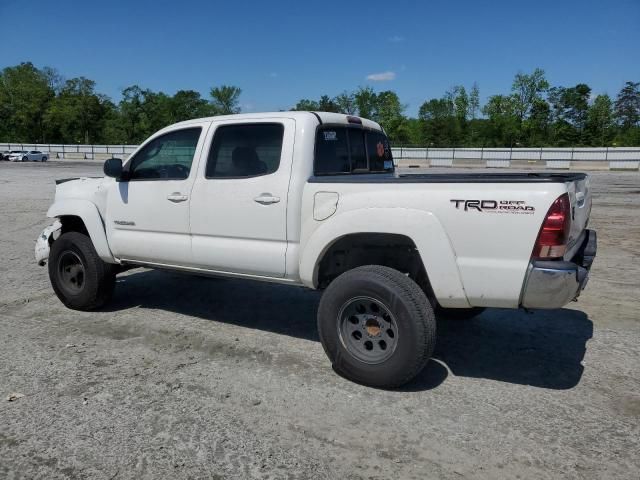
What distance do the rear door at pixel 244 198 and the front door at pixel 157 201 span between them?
0.54 feet

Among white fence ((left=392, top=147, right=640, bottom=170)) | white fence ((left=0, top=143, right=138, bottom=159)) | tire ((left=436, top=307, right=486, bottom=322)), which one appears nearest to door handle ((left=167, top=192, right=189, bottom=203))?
tire ((left=436, top=307, right=486, bottom=322))

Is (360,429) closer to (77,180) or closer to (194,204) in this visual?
(194,204)

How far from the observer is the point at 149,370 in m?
4.00

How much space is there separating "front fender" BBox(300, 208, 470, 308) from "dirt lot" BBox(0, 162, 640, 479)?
2.55 feet

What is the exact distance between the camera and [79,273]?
215 inches

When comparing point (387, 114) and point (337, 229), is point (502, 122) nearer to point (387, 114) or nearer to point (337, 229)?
point (387, 114)

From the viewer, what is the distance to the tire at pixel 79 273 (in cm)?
528

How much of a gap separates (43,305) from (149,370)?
237 centimetres

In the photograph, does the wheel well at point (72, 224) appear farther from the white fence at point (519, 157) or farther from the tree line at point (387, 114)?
the tree line at point (387, 114)

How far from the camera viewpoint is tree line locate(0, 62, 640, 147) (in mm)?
69312

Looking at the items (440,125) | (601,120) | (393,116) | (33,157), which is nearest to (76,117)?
(33,157)

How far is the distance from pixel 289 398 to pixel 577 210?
93.0 inches

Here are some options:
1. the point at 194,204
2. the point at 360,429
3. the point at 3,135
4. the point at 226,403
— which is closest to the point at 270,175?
the point at 194,204

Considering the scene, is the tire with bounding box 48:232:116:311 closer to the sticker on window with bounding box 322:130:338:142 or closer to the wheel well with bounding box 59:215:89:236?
the wheel well with bounding box 59:215:89:236
